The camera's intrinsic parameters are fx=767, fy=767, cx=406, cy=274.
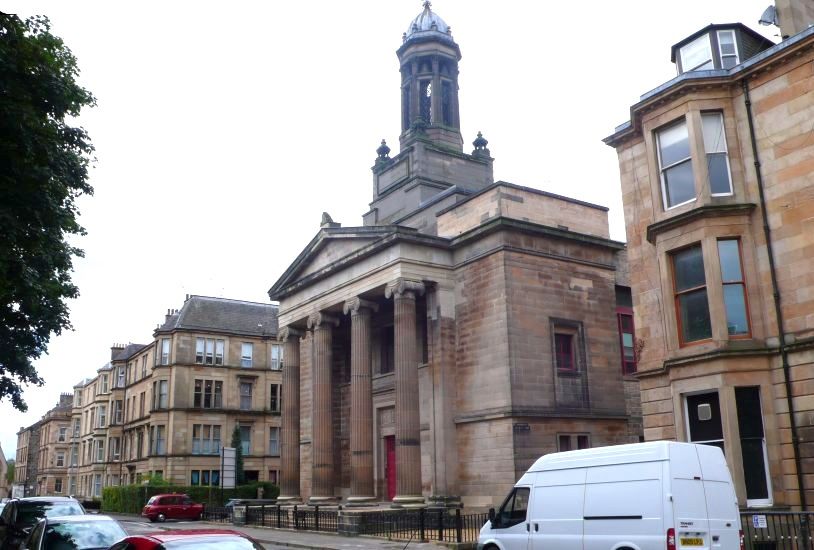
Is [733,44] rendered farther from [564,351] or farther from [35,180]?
[35,180]

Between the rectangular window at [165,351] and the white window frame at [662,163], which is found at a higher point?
the rectangular window at [165,351]

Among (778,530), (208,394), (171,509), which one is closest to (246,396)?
(208,394)

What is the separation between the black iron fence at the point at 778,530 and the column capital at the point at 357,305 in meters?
19.8

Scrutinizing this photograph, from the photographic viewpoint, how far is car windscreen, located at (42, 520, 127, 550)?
12789mm

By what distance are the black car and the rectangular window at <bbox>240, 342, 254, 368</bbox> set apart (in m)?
42.9

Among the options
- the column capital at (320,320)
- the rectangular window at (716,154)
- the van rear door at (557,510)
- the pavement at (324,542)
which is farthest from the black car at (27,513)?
the column capital at (320,320)

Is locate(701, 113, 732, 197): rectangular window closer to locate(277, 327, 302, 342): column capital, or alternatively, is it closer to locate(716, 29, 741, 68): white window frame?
locate(716, 29, 741, 68): white window frame

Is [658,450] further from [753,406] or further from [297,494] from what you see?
[297,494]

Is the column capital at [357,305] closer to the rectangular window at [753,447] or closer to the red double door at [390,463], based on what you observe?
the red double door at [390,463]

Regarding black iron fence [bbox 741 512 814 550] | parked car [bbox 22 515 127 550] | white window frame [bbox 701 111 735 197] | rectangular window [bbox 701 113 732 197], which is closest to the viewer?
parked car [bbox 22 515 127 550]

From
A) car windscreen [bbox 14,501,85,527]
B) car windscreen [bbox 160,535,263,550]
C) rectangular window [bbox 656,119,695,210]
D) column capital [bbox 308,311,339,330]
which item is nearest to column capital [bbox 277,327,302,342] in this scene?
column capital [bbox 308,311,339,330]

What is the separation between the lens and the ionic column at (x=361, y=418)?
3183 cm

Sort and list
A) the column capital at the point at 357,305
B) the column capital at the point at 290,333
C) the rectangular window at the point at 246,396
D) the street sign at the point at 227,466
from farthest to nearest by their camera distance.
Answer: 1. the rectangular window at the point at 246,396
2. the column capital at the point at 290,333
3. the street sign at the point at 227,466
4. the column capital at the point at 357,305

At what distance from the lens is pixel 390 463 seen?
35.7 metres
